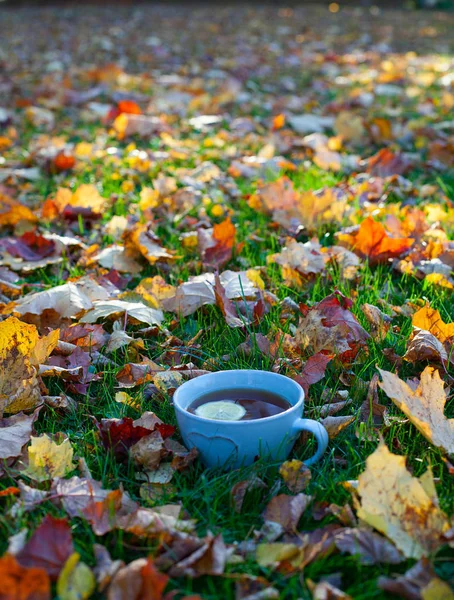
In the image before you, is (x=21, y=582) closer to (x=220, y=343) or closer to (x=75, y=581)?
(x=75, y=581)

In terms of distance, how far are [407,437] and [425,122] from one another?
3.22 metres

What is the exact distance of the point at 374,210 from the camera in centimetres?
284

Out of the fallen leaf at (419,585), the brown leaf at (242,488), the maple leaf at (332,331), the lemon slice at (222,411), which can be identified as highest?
the lemon slice at (222,411)

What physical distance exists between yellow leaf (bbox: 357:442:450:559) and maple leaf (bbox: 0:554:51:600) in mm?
535

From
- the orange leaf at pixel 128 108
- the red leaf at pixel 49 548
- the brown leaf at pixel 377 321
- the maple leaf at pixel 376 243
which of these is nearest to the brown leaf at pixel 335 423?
the brown leaf at pixel 377 321

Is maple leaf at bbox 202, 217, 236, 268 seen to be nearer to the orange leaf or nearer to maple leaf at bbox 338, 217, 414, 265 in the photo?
maple leaf at bbox 338, 217, 414, 265

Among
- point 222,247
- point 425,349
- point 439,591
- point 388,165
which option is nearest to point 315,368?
point 425,349

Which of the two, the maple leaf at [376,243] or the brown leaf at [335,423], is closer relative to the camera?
the brown leaf at [335,423]

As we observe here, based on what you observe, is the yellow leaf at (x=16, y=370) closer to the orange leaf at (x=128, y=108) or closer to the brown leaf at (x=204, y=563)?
the brown leaf at (x=204, y=563)

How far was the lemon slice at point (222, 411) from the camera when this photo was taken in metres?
1.47

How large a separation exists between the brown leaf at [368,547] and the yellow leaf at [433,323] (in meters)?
0.71

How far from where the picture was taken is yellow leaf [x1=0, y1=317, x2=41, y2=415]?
5.39 feet

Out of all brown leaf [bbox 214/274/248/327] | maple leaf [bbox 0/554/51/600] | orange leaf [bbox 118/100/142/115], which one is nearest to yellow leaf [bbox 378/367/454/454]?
brown leaf [bbox 214/274/248/327]

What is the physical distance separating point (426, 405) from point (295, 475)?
316mm
